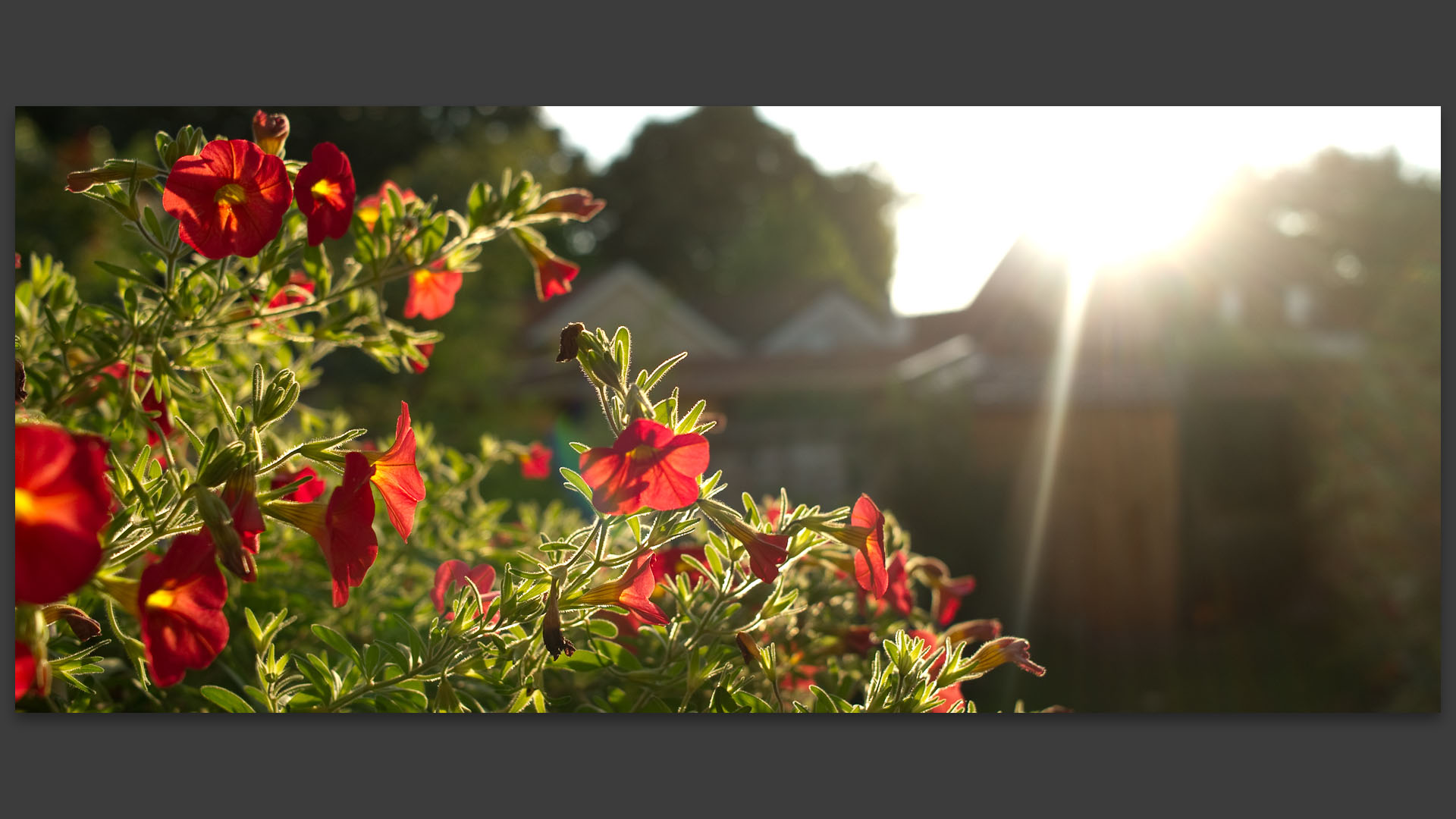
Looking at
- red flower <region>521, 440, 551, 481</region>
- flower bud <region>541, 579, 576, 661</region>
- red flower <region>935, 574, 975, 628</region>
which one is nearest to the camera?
flower bud <region>541, 579, 576, 661</region>

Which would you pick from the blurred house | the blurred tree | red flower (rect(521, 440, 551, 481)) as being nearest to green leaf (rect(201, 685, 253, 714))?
red flower (rect(521, 440, 551, 481))

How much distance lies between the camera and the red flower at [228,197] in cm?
71

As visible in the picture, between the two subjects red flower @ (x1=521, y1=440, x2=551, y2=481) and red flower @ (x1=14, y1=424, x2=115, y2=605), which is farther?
red flower @ (x1=521, y1=440, x2=551, y2=481)

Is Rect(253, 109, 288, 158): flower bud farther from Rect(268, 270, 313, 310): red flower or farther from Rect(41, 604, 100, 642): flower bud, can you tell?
Rect(41, 604, 100, 642): flower bud

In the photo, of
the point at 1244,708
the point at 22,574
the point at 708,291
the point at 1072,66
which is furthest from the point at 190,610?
the point at 708,291

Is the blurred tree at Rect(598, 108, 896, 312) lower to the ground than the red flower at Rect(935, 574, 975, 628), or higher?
higher

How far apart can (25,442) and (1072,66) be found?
1398 mm

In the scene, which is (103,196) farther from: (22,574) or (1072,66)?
(1072,66)

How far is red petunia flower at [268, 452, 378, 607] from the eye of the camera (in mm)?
608

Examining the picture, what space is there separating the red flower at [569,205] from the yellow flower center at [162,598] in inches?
21.5

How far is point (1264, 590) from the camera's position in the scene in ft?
15.0

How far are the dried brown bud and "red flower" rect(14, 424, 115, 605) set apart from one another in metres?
0.28

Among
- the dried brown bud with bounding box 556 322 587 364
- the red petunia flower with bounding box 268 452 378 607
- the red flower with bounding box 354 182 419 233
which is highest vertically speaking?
the red flower with bounding box 354 182 419 233

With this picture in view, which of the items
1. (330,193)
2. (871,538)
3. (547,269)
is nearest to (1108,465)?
(547,269)
